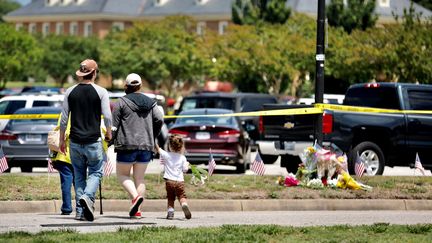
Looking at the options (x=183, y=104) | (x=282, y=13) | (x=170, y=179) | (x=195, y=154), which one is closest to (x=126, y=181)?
(x=170, y=179)

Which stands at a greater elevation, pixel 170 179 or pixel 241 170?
pixel 170 179

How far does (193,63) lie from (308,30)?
10858mm

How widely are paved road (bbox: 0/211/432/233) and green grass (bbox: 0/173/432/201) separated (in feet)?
2.41

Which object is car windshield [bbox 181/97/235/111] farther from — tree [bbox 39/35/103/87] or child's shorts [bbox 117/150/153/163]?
tree [bbox 39/35/103/87]

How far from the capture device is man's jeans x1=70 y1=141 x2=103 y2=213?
14531 mm

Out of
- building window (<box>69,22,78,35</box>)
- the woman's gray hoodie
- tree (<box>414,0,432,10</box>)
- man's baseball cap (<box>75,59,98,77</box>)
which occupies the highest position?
man's baseball cap (<box>75,59,98,77</box>)

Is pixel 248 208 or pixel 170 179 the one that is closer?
pixel 170 179

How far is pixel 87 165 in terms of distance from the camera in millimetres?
14828

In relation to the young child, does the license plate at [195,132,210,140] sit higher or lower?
lower

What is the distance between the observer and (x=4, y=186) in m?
18.3

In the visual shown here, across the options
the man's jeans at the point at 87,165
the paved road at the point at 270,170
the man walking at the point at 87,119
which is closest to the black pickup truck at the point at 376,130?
the paved road at the point at 270,170

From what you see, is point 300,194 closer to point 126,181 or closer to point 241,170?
point 126,181

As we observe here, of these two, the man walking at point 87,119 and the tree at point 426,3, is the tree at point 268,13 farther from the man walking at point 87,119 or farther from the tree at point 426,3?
the man walking at point 87,119

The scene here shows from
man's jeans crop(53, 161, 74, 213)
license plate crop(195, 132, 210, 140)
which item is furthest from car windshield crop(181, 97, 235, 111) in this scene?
man's jeans crop(53, 161, 74, 213)
